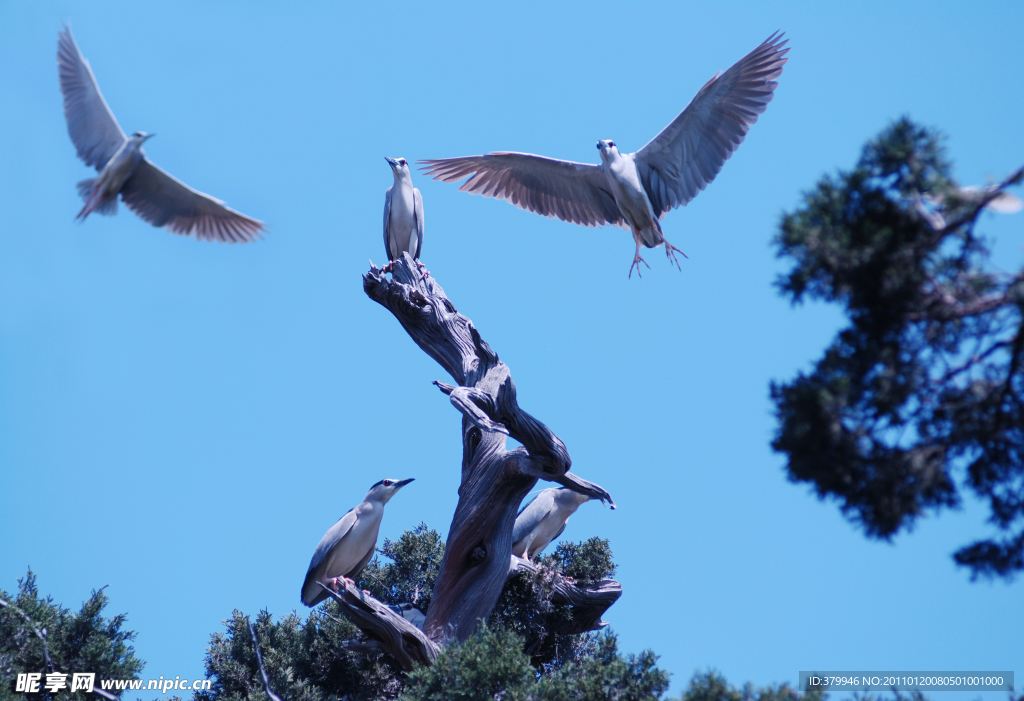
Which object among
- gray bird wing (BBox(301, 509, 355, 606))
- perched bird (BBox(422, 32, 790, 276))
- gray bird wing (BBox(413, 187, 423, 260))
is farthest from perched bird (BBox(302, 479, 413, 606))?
perched bird (BBox(422, 32, 790, 276))

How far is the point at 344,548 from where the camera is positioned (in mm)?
6938

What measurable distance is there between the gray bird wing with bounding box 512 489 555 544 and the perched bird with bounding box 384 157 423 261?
287 cm

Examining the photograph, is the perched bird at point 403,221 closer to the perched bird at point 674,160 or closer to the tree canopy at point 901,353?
the perched bird at point 674,160

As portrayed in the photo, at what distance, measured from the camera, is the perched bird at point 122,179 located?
8.64 metres

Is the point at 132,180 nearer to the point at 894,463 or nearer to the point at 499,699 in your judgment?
the point at 499,699

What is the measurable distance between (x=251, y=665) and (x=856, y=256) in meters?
6.53

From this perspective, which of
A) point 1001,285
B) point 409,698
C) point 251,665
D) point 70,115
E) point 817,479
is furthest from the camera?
point 70,115

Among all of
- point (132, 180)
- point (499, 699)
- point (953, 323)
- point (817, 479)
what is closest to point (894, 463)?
point (817, 479)

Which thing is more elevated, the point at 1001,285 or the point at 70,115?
the point at 70,115

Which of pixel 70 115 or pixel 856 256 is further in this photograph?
pixel 70 115

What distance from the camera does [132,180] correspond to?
9.11 meters

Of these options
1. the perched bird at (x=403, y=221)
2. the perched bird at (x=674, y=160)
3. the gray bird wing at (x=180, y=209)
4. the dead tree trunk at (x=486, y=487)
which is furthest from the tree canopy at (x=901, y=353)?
the gray bird wing at (x=180, y=209)

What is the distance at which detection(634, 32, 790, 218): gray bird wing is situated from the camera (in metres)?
8.45

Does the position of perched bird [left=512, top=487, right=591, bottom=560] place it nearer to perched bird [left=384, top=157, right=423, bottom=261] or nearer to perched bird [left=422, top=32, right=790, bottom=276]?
perched bird [left=422, top=32, right=790, bottom=276]
